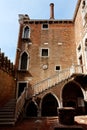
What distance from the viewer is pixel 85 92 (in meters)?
13.6

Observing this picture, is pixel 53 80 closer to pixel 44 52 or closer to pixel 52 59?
pixel 52 59

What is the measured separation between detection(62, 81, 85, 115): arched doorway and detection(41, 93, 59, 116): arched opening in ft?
3.13

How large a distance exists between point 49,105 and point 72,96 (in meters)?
2.37

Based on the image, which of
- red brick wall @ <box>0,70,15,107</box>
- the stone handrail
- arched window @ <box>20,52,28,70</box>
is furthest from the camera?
arched window @ <box>20,52,28,70</box>

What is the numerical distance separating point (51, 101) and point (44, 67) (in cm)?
378

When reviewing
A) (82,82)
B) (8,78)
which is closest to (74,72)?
(82,82)

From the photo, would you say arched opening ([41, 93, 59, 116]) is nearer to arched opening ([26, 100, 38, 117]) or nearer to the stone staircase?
arched opening ([26, 100, 38, 117])

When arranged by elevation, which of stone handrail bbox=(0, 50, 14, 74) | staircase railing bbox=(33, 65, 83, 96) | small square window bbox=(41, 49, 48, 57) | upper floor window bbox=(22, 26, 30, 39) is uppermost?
upper floor window bbox=(22, 26, 30, 39)

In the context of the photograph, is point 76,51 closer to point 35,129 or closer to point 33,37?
point 33,37

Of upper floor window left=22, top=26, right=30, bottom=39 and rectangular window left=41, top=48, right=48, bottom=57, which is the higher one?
upper floor window left=22, top=26, right=30, bottom=39

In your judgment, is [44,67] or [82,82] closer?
[82,82]

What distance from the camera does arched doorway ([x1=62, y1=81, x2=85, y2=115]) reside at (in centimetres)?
1384

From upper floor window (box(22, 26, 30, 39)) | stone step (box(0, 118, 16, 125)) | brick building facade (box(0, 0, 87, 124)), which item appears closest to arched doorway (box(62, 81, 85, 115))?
brick building facade (box(0, 0, 87, 124))

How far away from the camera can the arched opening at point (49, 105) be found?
14.1 metres
